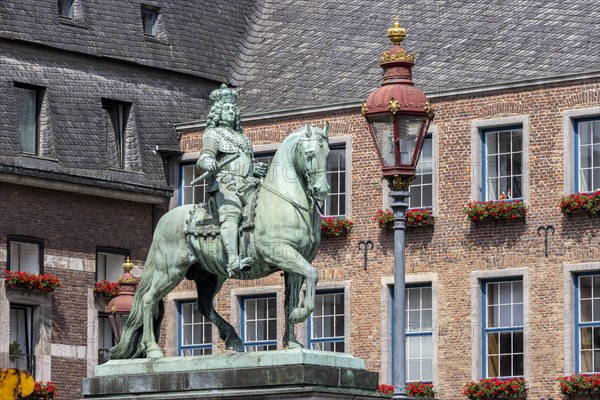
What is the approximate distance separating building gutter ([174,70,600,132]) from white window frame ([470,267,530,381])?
338 cm

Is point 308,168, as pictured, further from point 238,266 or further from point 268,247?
point 238,266

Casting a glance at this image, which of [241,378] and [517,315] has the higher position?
[517,315]

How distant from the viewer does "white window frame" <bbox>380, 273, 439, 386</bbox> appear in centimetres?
3738

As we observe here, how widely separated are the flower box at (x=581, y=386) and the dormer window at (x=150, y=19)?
12164mm

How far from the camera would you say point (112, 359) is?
2200 centimetres

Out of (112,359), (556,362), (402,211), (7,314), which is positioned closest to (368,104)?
(402,211)

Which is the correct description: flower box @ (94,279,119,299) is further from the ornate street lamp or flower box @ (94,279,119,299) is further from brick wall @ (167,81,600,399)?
brick wall @ (167,81,600,399)

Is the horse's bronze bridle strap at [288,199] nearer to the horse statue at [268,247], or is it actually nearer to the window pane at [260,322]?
the horse statue at [268,247]

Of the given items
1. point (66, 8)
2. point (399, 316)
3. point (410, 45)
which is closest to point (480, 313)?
point (410, 45)

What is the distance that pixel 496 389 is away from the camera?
36.0 m

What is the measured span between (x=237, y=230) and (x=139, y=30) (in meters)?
20.9

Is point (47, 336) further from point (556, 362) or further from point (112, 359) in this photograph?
point (112, 359)

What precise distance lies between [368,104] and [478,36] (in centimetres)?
1873

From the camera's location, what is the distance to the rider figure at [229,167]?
20.9 metres
